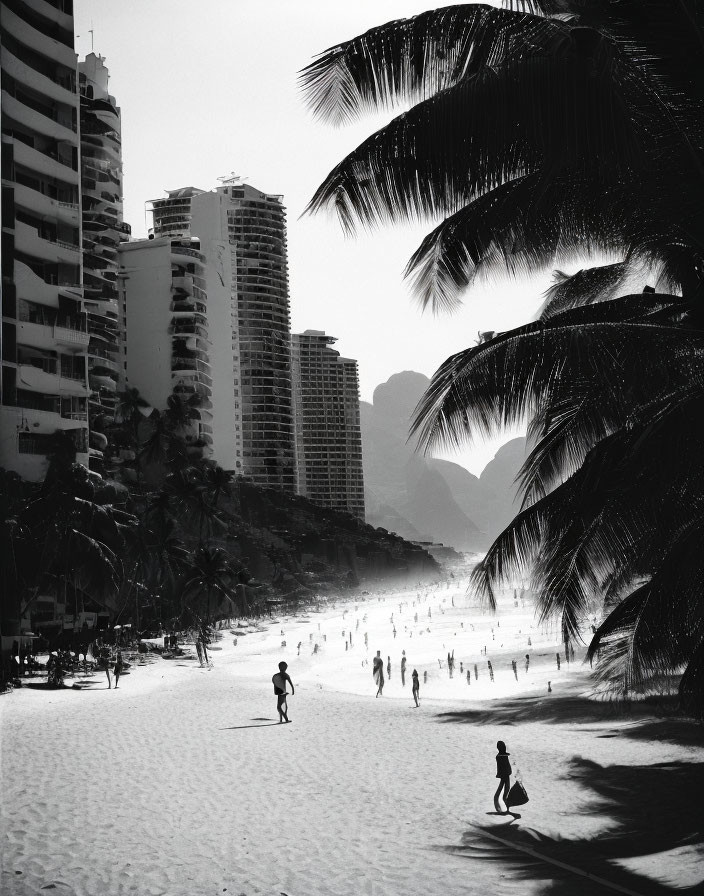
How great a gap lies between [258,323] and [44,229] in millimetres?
Answer: 91356

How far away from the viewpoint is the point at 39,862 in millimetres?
6730

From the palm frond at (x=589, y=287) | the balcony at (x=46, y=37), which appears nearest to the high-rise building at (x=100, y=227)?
the balcony at (x=46, y=37)

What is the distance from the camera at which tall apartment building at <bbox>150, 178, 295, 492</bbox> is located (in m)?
114

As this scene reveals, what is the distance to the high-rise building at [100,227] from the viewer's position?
60.1m

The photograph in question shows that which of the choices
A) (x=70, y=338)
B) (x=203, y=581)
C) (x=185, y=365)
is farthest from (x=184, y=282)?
(x=70, y=338)

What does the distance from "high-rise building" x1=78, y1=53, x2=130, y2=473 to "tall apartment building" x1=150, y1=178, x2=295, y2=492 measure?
109 ft

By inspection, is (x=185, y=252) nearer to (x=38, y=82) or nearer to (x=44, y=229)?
(x=44, y=229)

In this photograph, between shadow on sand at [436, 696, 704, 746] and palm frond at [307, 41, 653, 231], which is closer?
palm frond at [307, 41, 653, 231]

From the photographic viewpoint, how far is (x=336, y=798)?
372 inches

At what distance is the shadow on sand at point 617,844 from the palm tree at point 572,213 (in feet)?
4.14

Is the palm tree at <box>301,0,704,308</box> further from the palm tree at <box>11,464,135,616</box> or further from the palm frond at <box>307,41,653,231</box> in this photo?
the palm tree at <box>11,464,135,616</box>

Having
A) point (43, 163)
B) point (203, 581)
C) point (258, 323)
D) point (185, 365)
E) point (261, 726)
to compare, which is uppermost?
point (258, 323)

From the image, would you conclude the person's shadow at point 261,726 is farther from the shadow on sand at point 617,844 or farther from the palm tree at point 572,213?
the palm tree at point 572,213

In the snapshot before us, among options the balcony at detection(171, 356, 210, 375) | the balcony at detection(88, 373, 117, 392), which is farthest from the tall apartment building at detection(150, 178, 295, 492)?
the balcony at detection(88, 373, 117, 392)
